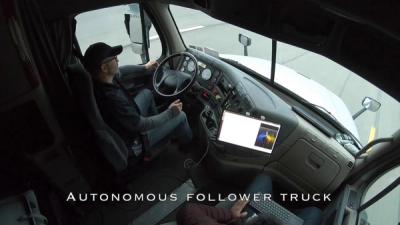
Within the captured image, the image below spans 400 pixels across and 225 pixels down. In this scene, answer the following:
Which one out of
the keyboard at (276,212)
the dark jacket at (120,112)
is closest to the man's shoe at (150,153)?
the dark jacket at (120,112)

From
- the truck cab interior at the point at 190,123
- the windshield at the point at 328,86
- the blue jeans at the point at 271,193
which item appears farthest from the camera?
the windshield at the point at 328,86

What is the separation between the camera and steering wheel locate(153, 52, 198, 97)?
315 centimetres

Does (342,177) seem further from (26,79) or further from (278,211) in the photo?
(26,79)

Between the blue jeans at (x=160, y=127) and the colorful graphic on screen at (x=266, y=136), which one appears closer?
the colorful graphic on screen at (x=266, y=136)

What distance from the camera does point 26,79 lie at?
2125mm

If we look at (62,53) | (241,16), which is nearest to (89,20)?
(62,53)

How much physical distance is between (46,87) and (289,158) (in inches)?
75.6

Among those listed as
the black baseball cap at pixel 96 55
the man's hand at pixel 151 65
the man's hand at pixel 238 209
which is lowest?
the man's hand at pixel 238 209

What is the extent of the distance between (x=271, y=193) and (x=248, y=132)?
569mm

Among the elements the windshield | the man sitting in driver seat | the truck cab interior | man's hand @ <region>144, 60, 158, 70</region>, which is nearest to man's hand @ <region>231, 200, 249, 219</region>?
the truck cab interior

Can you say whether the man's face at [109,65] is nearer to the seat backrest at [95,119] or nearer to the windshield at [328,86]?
the seat backrest at [95,119]

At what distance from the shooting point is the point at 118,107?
8.54 ft

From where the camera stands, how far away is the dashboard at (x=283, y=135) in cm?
263

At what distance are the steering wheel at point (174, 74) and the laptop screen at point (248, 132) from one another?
24.7 inches
